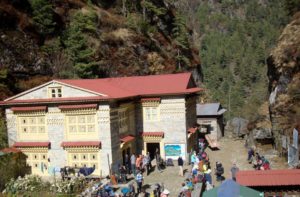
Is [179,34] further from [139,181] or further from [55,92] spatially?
[139,181]

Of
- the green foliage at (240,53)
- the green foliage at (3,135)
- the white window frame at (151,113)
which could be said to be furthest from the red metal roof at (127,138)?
the green foliage at (240,53)

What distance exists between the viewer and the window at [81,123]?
30297 mm

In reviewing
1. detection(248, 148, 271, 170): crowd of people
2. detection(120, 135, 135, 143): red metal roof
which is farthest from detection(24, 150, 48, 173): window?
detection(248, 148, 271, 170): crowd of people

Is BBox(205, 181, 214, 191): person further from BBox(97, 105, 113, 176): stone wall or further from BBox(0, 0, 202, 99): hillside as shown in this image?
BBox(0, 0, 202, 99): hillside

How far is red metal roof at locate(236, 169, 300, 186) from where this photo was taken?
21.6m

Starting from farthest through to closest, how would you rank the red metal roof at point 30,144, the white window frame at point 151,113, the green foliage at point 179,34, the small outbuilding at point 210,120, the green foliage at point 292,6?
the green foliage at point 179,34, the green foliage at point 292,6, the small outbuilding at point 210,120, the white window frame at point 151,113, the red metal roof at point 30,144

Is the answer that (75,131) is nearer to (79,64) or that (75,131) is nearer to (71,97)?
(71,97)

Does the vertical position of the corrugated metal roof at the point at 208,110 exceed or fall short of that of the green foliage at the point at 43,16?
it falls short

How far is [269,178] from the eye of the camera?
21906 mm

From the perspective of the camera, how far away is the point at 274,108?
38.2m

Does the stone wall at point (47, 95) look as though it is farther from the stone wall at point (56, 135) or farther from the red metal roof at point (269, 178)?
the red metal roof at point (269, 178)

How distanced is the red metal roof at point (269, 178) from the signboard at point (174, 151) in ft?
43.3

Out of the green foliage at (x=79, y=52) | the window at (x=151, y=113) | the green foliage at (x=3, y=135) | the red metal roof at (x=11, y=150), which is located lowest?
the red metal roof at (x=11, y=150)

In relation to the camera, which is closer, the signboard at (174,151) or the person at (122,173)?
the person at (122,173)
